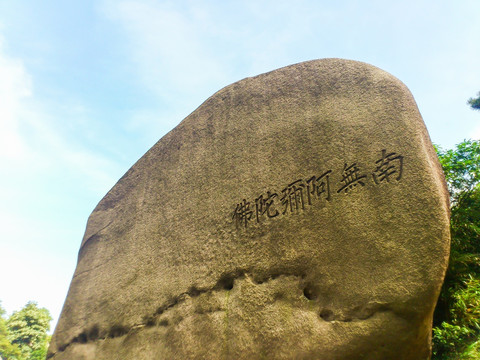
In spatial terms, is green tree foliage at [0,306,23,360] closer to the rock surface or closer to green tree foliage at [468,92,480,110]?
the rock surface

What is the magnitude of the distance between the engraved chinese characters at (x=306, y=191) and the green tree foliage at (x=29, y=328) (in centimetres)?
1806

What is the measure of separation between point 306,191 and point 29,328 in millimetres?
19109

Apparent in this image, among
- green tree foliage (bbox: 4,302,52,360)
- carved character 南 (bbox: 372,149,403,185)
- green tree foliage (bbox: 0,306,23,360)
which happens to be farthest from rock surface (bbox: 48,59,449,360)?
green tree foliage (bbox: 4,302,52,360)

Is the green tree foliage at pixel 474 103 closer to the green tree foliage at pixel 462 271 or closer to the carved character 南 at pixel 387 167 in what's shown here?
the green tree foliage at pixel 462 271

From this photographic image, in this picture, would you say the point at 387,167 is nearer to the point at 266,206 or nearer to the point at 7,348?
the point at 266,206

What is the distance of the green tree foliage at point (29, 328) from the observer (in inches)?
672

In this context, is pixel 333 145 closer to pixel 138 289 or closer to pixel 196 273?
pixel 196 273

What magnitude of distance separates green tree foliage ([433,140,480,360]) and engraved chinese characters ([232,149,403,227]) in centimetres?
148

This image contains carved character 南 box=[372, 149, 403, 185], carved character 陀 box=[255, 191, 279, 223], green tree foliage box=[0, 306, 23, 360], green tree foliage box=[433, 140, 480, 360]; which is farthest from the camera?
green tree foliage box=[0, 306, 23, 360]

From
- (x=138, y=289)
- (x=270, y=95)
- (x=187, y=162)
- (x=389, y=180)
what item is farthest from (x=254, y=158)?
(x=138, y=289)

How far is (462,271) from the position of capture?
10.8 ft

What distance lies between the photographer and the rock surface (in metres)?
1.98

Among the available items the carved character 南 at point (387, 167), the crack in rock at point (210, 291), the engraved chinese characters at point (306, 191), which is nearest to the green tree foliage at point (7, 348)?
the crack in rock at point (210, 291)

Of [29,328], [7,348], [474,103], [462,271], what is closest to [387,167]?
[462,271]
